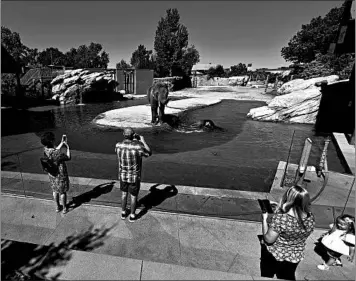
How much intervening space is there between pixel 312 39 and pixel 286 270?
59513 mm

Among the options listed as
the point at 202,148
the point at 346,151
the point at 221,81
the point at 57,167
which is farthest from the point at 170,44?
the point at 57,167

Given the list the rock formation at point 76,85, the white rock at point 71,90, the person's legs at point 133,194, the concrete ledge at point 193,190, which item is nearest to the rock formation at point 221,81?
the rock formation at point 76,85

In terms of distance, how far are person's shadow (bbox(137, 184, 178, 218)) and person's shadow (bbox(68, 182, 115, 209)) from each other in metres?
1.06

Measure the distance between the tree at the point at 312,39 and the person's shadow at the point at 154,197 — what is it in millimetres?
51136

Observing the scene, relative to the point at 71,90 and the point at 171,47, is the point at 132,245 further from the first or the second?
the point at 171,47

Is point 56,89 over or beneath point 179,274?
beneath

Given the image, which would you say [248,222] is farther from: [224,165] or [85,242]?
[224,165]

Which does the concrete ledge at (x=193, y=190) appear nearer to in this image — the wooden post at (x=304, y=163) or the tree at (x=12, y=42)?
the wooden post at (x=304, y=163)

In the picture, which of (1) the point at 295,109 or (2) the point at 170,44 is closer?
(1) the point at 295,109

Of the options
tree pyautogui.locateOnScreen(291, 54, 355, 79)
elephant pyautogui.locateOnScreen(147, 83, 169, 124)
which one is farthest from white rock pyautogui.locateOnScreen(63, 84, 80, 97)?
tree pyautogui.locateOnScreen(291, 54, 355, 79)

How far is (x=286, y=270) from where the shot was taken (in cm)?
293

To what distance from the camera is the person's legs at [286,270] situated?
288 cm

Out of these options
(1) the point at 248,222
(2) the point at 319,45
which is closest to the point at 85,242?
(1) the point at 248,222

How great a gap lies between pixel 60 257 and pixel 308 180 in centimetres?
500
